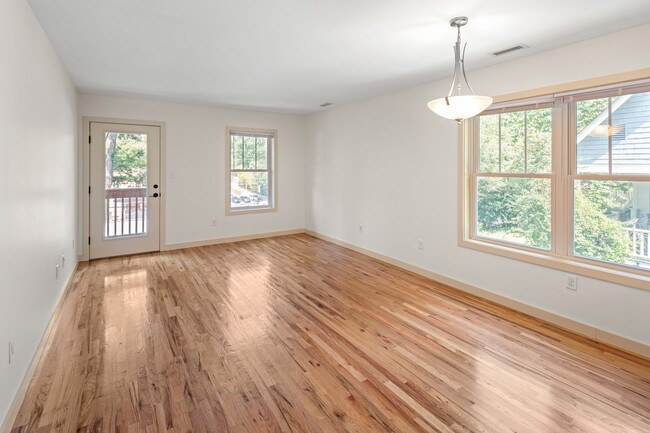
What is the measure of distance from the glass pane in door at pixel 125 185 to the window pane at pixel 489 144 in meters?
4.93

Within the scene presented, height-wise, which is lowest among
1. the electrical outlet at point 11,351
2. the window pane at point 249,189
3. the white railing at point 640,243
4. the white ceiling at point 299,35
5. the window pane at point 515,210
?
the electrical outlet at point 11,351

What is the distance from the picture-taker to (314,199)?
6.92 m

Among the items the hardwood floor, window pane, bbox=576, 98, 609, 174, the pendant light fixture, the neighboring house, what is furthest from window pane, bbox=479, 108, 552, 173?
the hardwood floor

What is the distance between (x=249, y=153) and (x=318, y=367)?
16.5 feet

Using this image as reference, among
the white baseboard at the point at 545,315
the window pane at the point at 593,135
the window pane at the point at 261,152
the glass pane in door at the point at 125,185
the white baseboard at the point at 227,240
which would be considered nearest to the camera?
the white baseboard at the point at 545,315

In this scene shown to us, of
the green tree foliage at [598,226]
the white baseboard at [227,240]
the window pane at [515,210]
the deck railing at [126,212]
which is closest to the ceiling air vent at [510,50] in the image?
the window pane at [515,210]

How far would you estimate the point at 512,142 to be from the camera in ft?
11.4

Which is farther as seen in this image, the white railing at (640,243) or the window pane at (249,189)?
the window pane at (249,189)

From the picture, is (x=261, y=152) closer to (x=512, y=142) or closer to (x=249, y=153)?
(x=249, y=153)

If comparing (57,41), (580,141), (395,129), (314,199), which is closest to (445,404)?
(580,141)

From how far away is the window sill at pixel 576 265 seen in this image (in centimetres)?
262

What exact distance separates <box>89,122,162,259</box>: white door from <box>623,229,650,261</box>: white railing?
5.98m

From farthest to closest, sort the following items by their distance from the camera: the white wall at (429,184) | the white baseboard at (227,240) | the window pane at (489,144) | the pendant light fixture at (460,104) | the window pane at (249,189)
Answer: the window pane at (249,189) < the white baseboard at (227,240) < the window pane at (489,144) < the white wall at (429,184) < the pendant light fixture at (460,104)

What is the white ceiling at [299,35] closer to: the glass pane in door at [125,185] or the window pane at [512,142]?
the window pane at [512,142]
